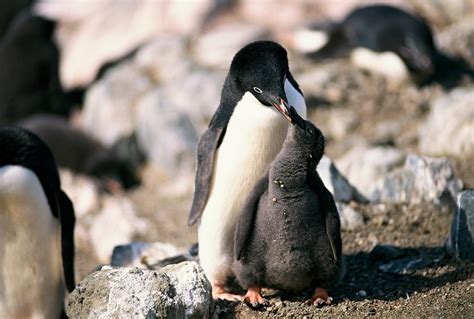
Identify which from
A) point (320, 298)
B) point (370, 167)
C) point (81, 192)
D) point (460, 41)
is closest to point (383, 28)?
point (460, 41)

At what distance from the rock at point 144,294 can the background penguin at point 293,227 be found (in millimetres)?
333

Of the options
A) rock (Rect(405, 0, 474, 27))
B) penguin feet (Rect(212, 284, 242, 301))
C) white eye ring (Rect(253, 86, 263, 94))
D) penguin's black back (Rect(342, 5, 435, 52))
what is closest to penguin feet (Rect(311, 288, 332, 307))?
penguin feet (Rect(212, 284, 242, 301))

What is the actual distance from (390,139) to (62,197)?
15.0 ft

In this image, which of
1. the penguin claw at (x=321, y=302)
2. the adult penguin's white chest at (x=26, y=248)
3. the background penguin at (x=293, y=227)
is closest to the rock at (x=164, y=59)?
the adult penguin's white chest at (x=26, y=248)

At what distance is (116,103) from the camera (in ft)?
41.3

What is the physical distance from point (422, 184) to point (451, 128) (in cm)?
172

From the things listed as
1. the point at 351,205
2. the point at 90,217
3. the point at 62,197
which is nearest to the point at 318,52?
the point at 90,217

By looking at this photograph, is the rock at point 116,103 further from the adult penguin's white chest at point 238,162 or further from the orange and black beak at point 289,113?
the orange and black beak at point 289,113

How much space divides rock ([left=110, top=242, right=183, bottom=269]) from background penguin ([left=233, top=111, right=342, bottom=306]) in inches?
62.5

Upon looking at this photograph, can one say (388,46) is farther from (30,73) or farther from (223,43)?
(30,73)

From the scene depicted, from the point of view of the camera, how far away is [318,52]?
11.8 metres

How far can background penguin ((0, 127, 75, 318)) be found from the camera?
18.9 ft

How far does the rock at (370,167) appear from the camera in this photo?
699 cm

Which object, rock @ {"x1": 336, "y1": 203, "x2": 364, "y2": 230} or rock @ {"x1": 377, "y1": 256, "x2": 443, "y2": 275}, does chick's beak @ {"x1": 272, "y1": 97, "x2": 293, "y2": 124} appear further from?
rock @ {"x1": 336, "y1": 203, "x2": 364, "y2": 230}
